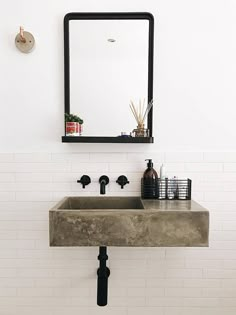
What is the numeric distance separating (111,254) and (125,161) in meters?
0.63

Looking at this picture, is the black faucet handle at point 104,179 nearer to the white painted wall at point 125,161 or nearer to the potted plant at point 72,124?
the white painted wall at point 125,161

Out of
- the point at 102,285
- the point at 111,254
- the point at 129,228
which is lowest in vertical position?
the point at 102,285

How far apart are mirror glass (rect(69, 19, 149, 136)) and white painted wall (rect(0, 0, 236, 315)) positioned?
92mm

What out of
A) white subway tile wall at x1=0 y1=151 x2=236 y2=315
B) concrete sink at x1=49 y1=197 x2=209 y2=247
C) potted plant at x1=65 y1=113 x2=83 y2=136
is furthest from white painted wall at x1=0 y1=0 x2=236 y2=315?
concrete sink at x1=49 y1=197 x2=209 y2=247

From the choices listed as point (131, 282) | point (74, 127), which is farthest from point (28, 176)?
point (131, 282)

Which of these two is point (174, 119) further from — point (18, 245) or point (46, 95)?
point (18, 245)

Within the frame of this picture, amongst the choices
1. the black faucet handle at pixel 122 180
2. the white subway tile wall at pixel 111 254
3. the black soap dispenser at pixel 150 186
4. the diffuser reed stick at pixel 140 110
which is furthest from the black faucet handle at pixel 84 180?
→ the diffuser reed stick at pixel 140 110

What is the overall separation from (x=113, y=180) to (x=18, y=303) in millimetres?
1059

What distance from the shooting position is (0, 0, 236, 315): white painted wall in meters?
1.68

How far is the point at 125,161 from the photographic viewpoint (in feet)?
5.64

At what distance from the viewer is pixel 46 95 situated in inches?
67.3

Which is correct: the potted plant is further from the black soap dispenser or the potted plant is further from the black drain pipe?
the black drain pipe

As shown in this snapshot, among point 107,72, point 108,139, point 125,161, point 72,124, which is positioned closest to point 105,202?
point 125,161

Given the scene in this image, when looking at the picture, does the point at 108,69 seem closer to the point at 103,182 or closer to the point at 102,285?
the point at 103,182
